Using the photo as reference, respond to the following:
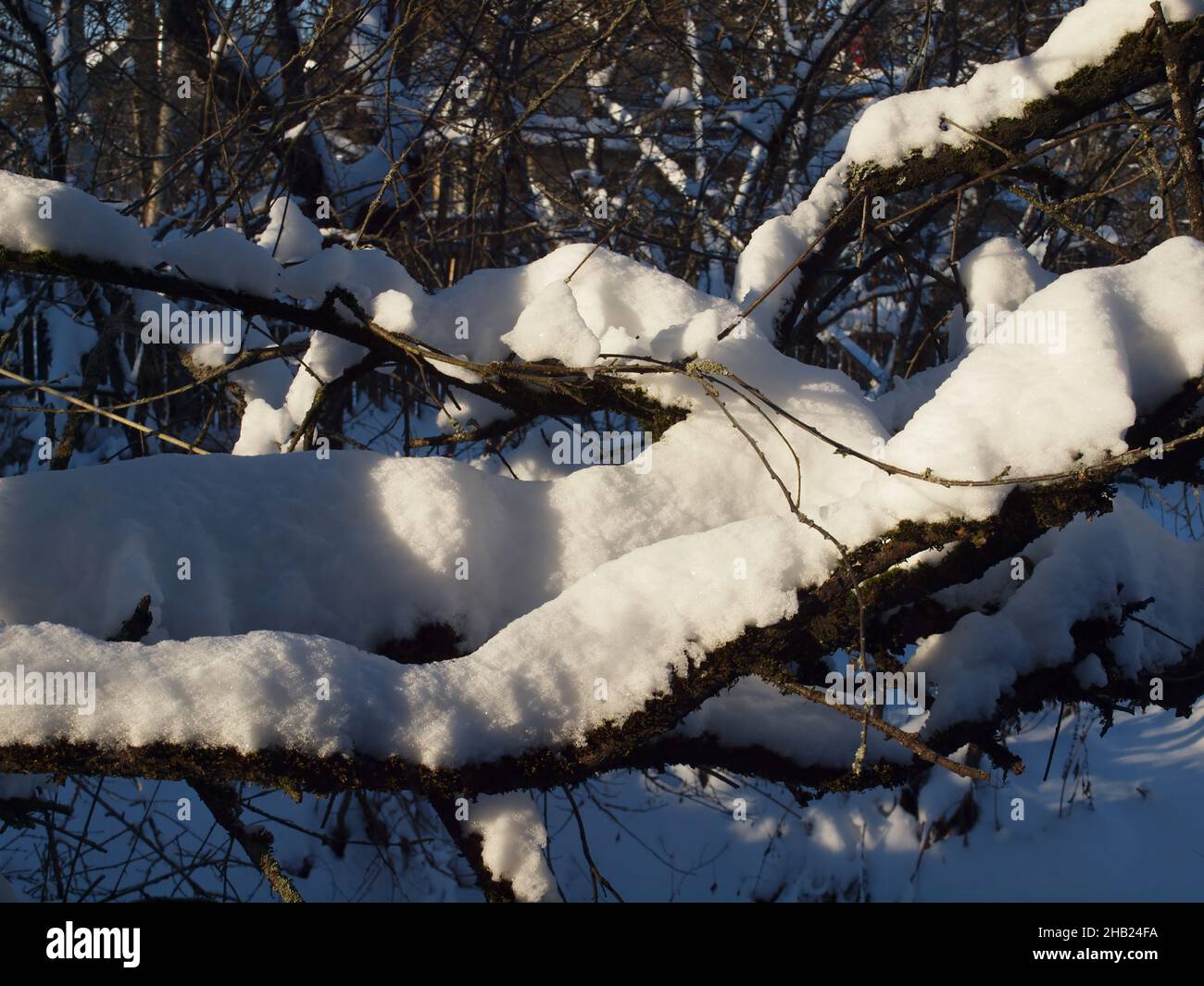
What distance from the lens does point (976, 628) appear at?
5.90ft

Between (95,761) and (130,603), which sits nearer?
(95,761)

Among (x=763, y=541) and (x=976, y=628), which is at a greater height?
(x=763, y=541)

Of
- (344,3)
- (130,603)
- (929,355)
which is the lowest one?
(130,603)

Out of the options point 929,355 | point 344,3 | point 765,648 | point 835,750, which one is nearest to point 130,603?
point 765,648

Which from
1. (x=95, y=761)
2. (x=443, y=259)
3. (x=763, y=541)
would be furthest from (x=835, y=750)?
(x=443, y=259)

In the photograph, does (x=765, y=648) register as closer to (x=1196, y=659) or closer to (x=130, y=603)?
(x=130, y=603)

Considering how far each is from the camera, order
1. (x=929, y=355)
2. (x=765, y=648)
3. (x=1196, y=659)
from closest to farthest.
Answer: (x=765, y=648) → (x=1196, y=659) → (x=929, y=355)

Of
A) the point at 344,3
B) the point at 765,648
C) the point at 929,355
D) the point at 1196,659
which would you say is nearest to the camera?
the point at 765,648

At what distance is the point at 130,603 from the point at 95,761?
1.00 feet

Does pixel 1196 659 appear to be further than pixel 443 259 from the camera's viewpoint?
No

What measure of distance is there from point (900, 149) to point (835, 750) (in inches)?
50.7

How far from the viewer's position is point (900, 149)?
2.03 m

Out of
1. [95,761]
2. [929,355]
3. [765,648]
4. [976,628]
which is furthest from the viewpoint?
[929,355]
